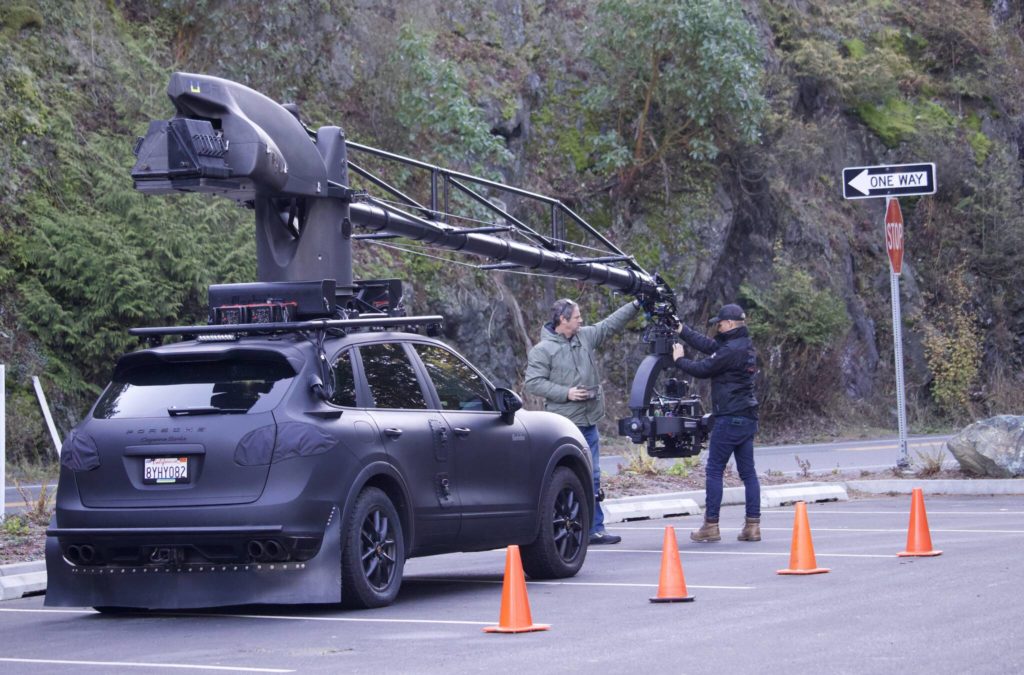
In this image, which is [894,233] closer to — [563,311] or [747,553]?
[563,311]

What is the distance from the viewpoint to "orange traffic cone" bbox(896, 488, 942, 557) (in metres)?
11.3

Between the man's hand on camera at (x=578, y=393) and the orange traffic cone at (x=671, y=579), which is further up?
the man's hand on camera at (x=578, y=393)

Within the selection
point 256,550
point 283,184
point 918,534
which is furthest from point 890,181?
point 256,550

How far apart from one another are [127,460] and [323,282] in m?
1.74

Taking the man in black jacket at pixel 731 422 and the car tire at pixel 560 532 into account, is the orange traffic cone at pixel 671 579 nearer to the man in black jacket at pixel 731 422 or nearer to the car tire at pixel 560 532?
the car tire at pixel 560 532

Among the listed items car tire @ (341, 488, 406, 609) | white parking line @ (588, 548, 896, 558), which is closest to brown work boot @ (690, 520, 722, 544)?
white parking line @ (588, 548, 896, 558)

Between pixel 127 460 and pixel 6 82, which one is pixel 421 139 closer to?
pixel 6 82

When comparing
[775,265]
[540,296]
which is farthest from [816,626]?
[775,265]

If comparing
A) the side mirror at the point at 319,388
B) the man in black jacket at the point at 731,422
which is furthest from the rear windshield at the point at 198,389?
the man in black jacket at the point at 731,422

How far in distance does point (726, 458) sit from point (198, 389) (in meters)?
5.63

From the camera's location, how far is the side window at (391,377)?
387 inches

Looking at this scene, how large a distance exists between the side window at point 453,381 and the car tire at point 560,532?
0.91 metres

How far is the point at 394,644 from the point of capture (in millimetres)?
8000

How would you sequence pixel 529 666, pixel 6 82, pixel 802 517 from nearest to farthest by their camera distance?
1. pixel 529 666
2. pixel 802 517
3. pixel 6 82
